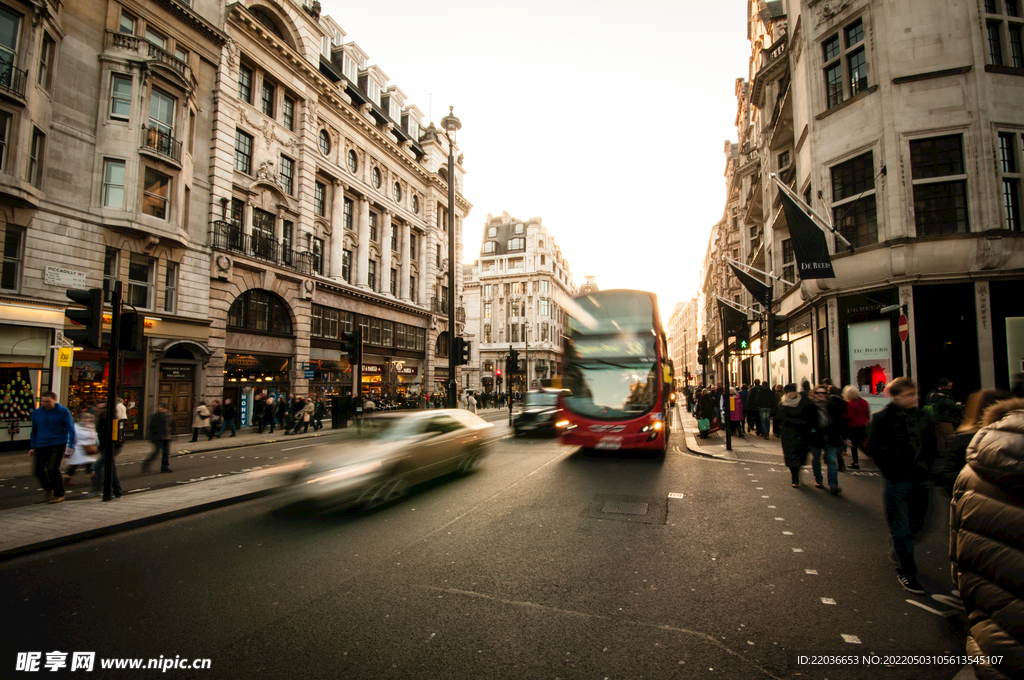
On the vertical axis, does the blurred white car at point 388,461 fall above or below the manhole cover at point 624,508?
above

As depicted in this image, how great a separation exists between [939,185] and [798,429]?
10.8m

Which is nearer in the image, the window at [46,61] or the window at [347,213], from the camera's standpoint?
the window at [46,61]

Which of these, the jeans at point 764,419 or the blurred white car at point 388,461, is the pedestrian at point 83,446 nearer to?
the blurred white car at point 388,461

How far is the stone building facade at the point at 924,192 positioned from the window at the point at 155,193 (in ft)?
79.1

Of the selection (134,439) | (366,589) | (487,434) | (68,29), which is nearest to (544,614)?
(366,589)

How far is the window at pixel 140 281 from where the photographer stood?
18828 mm

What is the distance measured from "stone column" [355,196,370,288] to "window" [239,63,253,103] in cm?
890

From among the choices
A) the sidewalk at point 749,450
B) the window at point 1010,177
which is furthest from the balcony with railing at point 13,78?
the window at point 1010,177

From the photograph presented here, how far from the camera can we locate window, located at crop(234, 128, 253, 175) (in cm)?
2392

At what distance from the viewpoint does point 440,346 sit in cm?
4238

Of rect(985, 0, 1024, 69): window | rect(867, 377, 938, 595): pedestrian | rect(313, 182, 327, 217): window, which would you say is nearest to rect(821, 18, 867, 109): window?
rect(985, 0, 1024, 69): window

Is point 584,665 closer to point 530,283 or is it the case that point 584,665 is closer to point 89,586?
point 89,586

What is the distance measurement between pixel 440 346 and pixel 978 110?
115 ft

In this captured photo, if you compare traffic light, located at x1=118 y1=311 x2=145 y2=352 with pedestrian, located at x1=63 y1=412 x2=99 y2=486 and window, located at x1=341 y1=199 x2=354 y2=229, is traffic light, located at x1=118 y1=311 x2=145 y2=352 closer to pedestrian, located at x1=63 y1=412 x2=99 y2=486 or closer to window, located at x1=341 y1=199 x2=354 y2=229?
pedestrian, located at x1=63 y1=412 x2=99 y2=486
